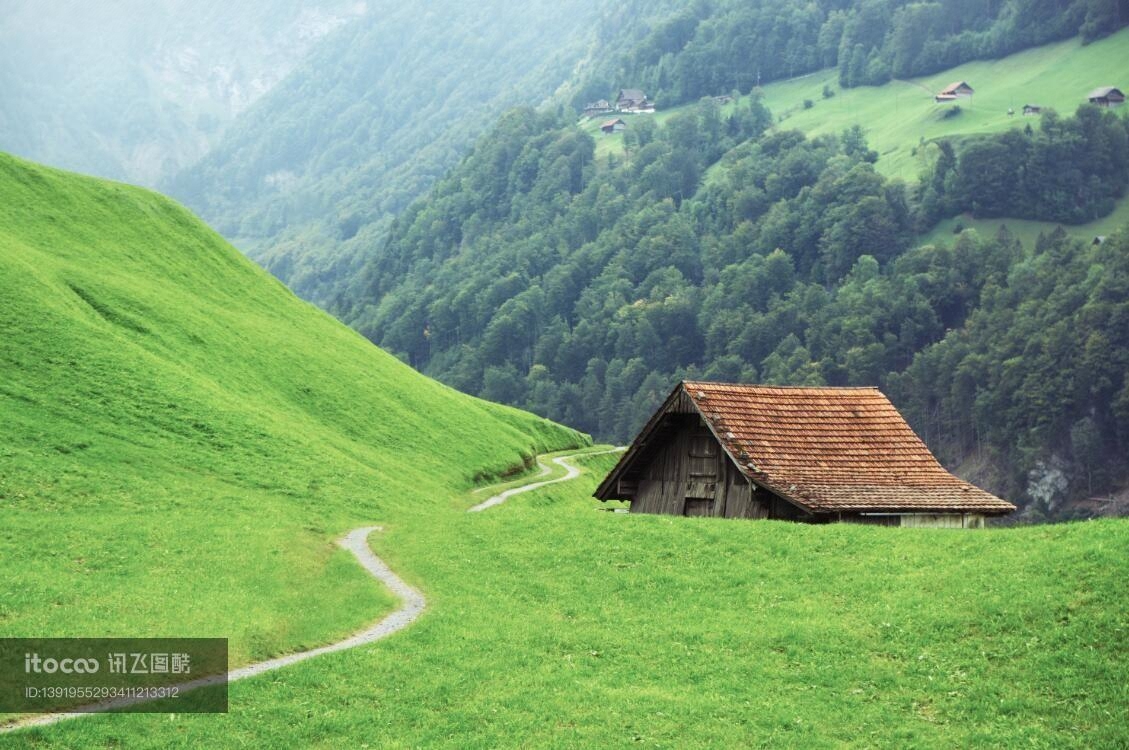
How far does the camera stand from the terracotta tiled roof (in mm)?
44000

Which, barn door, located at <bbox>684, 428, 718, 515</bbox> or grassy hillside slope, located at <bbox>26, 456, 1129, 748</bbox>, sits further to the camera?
barn door, located at <bbox>684, 428, 718, 515</bbox>

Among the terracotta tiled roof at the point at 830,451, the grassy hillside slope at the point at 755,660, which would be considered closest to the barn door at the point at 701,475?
the terracotta tiled roof at the point at 830,451

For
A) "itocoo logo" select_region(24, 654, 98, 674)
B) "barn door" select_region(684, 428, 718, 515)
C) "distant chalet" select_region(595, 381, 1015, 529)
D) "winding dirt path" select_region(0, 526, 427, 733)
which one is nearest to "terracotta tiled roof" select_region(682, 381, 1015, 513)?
"distant chalet" select_region(595, 381, 1015, 529)

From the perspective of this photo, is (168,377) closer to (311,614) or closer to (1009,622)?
(311,614)

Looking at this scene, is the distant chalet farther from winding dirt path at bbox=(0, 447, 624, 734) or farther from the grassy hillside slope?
winding dirt path at bbox=(0, 447, 624, 734)

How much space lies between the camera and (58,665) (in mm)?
28734

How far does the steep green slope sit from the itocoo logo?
231 centimetres

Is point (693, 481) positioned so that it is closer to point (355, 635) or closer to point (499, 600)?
point (499, 600)

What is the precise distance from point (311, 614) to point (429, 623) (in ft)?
13.3

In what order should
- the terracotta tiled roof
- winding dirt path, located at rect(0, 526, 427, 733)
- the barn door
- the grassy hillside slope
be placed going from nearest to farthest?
the grassy hillside slope < winding dirt path, located at rect(0, 526, 427, 733) < the terracotta tiled roof < the barn door

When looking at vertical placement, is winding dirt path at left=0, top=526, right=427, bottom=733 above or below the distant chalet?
below

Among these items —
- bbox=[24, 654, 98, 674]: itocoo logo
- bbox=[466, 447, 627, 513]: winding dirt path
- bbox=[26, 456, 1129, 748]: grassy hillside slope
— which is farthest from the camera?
bbox=[466, 447, 627, 513]: winding dirt path

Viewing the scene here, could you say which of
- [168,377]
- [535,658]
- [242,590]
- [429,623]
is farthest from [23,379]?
[535,658]

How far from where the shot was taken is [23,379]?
62.6 meters
